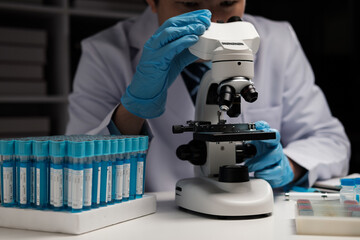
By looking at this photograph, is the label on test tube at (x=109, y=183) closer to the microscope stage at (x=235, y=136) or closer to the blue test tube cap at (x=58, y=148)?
the blue test tube cap at (x=58, y=148)

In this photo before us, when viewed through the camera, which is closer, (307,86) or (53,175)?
(53,175)

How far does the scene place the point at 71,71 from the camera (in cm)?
274

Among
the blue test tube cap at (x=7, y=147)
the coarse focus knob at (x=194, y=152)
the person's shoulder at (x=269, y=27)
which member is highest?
the person's shoulder at (x=269, y=27)

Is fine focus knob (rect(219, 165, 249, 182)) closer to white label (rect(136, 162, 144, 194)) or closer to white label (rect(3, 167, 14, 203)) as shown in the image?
white label (rect(136, 162, 144, 194))

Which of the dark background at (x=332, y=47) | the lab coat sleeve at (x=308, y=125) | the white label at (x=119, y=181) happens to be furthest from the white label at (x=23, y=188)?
the dark background at (x=332, y=47)

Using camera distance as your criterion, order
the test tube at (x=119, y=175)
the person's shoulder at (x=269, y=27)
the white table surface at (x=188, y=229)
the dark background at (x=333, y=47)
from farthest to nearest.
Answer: the dark background at (x=333, y=47)
the person's shoulder at (x=269, y=27)
the test tube at (x=119, y=175)
the white table surface at (x=188, y=229)

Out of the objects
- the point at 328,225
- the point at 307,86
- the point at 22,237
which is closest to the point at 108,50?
the point at 307,86

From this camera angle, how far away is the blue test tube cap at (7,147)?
3.11 feet

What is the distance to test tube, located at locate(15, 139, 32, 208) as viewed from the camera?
939 millimetres

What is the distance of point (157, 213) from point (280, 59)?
1032mm

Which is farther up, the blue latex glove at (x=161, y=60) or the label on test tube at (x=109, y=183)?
the blue latex glove at (x=161, y=60)

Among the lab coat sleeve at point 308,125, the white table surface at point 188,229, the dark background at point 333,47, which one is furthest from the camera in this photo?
the dark background at point 333,47

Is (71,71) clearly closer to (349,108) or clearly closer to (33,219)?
(349,108)

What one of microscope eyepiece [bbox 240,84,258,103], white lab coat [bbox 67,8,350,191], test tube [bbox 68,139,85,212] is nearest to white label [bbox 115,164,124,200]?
test tube [bbox 68,139,85,212]
